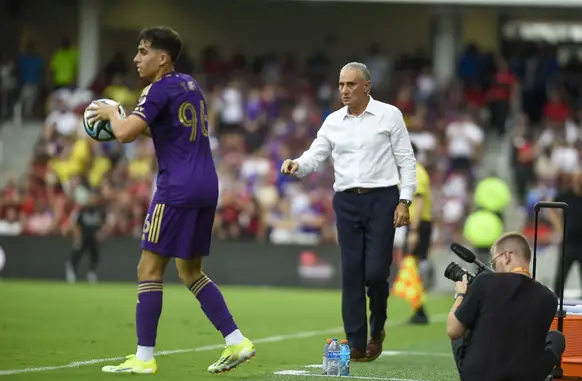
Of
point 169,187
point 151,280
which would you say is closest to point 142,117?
point 169,187

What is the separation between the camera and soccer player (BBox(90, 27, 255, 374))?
9039 millimetres

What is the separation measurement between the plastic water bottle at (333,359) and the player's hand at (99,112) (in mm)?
2346

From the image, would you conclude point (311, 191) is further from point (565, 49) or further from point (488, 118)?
point (565, 49)

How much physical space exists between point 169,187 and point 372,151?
2352mm

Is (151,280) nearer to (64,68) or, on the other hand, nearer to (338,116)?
(338,116)

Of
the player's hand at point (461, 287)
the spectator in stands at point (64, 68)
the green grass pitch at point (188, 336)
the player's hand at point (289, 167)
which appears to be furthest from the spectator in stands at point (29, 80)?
the player's hand at point (461, 287)

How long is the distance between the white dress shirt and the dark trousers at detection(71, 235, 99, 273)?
1442 centimetres

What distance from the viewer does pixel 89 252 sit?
25109 mm

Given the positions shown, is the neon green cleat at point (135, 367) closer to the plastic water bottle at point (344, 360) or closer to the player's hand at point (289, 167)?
the plastic water bottle at point (344, 360)

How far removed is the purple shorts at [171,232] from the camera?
9055 mm

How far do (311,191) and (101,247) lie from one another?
4439mm

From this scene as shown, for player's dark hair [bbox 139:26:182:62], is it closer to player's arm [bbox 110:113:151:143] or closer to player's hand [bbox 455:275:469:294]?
player's arm [bbox 110:113:151:143]

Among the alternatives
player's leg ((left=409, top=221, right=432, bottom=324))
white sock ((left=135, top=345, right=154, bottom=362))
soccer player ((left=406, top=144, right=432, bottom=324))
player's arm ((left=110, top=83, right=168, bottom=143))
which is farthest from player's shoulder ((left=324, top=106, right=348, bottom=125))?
player's leg ((left=409, top=221, right=432, bottom=324))

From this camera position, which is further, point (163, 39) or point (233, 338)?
point (233, 338)
